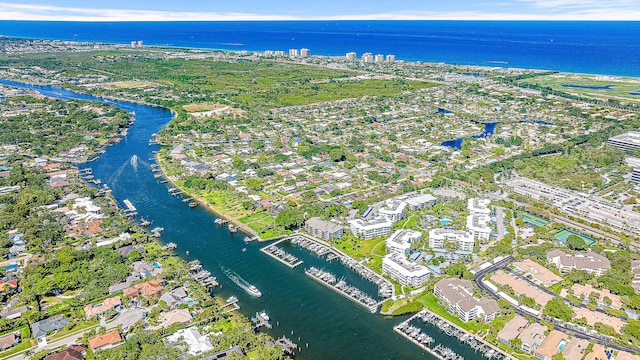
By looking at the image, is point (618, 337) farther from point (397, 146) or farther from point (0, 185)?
point (0, 185)

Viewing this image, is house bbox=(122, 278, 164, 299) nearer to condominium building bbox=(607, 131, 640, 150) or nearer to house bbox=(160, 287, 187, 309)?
house bbox=(160, 287, 187, 309)

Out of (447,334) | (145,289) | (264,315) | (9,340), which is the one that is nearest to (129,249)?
(145,289)

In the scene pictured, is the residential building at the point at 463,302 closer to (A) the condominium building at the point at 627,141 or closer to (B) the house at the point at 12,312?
(B) the house at the point at 12,312

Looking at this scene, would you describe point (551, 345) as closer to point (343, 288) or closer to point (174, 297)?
point (343, 288)

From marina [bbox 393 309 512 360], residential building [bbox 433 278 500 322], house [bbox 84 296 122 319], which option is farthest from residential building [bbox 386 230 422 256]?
house [bbox 84 296 122 319]

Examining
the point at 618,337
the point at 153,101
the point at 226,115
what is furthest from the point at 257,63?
the point at 618,337
